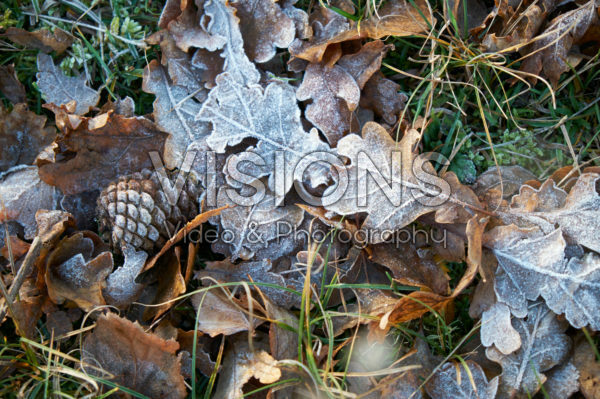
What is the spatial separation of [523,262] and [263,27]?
59.0 inches

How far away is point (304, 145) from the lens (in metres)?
2.20

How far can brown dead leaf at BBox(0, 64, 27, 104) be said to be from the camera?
8.11 ft

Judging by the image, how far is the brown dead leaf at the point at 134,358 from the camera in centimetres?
194

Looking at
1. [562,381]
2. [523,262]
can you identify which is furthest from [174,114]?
[562,381]

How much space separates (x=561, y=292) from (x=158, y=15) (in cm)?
219

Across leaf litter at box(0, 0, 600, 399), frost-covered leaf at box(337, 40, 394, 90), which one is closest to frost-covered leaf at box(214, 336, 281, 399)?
leaf litter at box(0, 0, 600, 399)

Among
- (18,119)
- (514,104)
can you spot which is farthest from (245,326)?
(514,104)

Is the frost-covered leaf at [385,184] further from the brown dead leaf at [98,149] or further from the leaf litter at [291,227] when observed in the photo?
the brown dead leaf at [98,149]

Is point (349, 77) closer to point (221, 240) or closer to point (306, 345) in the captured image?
point (221, 240)

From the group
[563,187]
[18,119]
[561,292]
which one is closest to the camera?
[561,292]

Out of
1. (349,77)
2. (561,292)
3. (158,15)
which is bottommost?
(561,292)

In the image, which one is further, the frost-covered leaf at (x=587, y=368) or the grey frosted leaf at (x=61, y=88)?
the grey frosted leaf at (x=61, y=88)

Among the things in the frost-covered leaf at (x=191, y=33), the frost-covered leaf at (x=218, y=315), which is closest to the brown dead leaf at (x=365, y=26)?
the frost-covered leaf at (x=191, y=33)

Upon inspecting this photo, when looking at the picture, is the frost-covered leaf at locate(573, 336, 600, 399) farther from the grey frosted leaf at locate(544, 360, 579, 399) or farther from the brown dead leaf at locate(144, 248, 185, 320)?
the brown dead leaf at locate(144, 248, 185, 320)
